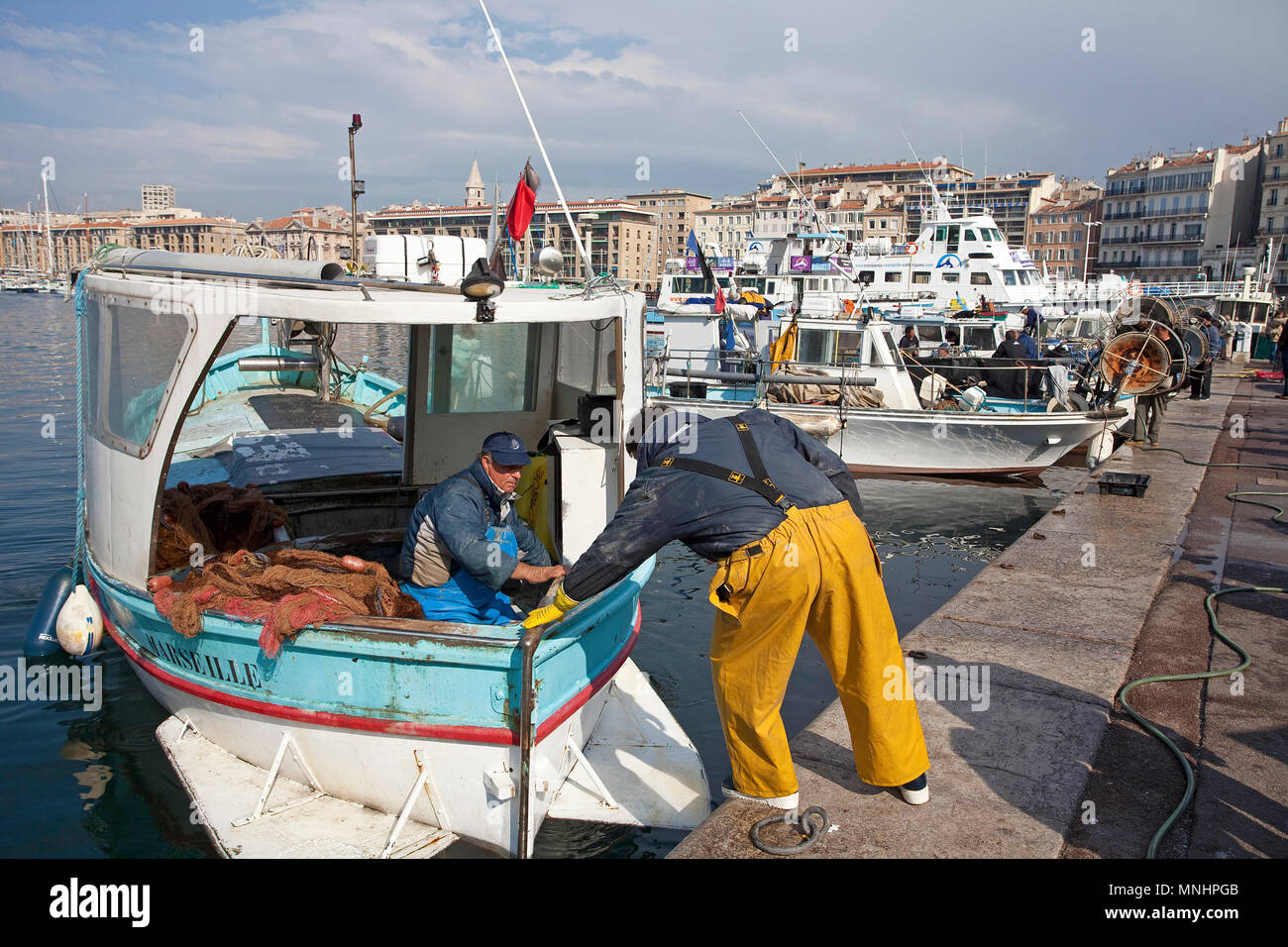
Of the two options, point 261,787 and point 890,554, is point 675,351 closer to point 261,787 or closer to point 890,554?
point 890,554

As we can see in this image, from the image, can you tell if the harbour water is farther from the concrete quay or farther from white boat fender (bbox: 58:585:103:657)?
the concrete quay

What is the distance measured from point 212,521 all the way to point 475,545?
289cm

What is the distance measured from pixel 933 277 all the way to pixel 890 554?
20.7 meters

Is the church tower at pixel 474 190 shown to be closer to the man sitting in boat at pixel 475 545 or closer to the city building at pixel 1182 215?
the man sitting in boat at pixel 475 545

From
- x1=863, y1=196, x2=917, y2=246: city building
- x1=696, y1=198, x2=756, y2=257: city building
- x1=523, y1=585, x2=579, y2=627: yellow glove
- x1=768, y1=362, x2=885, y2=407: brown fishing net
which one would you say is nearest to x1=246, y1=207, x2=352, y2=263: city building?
x1=523, y1=585, x2=579, y2=627: yellow glove

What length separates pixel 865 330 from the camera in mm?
16578

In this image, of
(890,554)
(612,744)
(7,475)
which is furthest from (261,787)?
(7,475)

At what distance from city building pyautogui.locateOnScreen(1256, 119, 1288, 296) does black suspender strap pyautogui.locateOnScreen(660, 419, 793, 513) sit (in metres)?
78.7

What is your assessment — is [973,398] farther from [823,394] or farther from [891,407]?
[823,394]

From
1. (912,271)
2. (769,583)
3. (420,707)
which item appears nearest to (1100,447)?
(769,583)

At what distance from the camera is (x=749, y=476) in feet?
11.5

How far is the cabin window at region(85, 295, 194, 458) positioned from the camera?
4.61 metres
